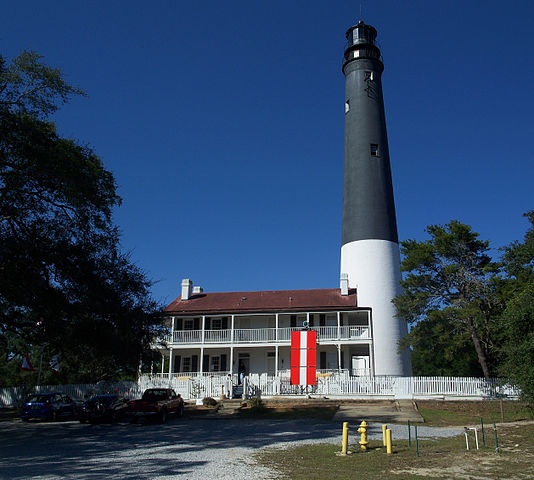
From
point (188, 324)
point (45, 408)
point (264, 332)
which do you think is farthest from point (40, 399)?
point (188, 324)

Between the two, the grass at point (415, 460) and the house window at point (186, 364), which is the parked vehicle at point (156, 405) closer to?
the grass at point (415, 460)

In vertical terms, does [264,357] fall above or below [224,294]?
below

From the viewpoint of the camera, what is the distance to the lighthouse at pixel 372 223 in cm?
3256

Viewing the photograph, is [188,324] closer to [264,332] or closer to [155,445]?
[264,332]

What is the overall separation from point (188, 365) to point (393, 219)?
1684 cm

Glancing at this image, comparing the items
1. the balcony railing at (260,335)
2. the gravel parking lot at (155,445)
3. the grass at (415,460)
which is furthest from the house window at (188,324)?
the grass at (415,460)

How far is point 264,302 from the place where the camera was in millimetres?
36656

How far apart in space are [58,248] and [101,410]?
758cm

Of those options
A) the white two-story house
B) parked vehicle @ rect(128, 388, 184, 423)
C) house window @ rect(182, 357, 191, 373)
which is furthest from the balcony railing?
parked vehicle @ rect(128, 388, 184, 423)

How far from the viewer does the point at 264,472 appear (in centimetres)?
1037

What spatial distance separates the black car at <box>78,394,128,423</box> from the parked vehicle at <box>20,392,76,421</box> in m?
1.50

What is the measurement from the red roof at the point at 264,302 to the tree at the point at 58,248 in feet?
50.9

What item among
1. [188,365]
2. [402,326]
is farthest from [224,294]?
[402,326]

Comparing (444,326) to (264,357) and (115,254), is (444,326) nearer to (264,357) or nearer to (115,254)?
(264,357)
